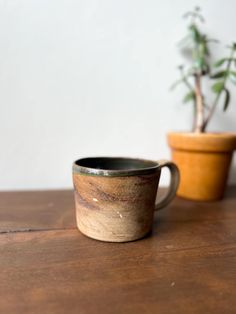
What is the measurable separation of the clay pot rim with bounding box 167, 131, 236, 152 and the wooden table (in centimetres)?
13

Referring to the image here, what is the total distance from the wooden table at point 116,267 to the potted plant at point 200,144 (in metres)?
0.10

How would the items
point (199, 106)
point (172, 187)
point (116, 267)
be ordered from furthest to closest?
1. point (199, 106)
2. point (172, 187)
3. point (116, 267)

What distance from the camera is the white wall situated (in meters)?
0.57

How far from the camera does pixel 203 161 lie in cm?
56

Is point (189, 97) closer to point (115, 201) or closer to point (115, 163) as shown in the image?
point (115, 163)

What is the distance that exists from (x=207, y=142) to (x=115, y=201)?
0.25 meters

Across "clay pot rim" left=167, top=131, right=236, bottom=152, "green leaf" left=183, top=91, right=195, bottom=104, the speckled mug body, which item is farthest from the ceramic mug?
"green leaf" left=183, top=91, right=195, bottom=104

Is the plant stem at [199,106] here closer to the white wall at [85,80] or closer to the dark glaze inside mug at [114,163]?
the white wall at [85,80]

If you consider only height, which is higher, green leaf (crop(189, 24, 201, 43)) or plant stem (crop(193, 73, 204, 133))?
green leaf (crop(189, 24, 201, 43))

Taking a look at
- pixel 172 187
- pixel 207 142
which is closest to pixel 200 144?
pixel 207 142

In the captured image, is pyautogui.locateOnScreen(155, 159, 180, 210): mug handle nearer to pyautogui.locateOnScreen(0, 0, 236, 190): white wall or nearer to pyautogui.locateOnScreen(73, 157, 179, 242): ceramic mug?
pyautogui.locateOnScreen(73, 157, 179, 242): ceramic mug

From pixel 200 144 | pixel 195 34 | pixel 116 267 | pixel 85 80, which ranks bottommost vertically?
pixel 116 267

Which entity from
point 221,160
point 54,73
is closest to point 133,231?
point 221,160

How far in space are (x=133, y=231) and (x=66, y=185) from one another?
0.30 meters
